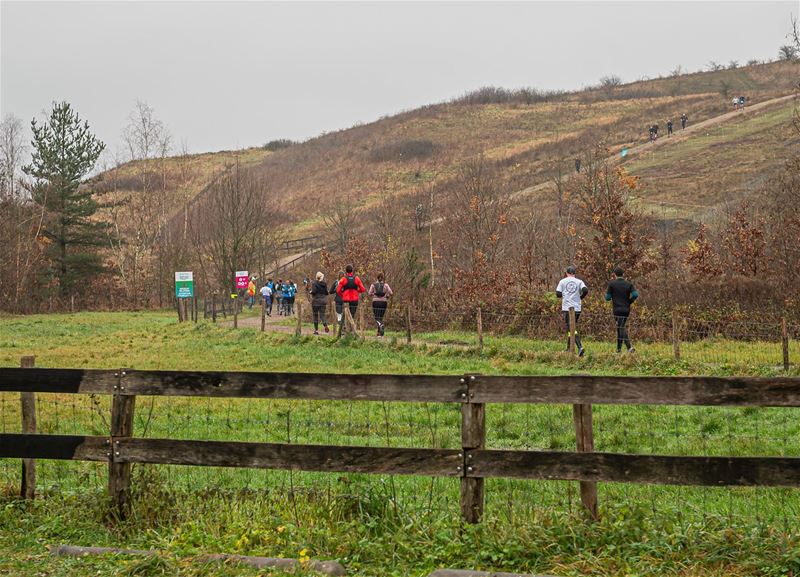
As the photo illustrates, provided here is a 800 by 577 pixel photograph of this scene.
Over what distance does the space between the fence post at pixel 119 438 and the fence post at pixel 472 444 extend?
252 cm

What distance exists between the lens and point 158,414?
13422mm

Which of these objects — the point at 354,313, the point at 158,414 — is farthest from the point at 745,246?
the point at 158,414

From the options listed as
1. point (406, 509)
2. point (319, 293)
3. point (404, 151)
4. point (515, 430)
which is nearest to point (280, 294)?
point (319, 293)

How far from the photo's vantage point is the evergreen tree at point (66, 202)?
182ft

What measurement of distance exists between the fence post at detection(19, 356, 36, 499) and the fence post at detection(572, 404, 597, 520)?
4306 millimetres

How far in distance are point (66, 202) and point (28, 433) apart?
51845mm

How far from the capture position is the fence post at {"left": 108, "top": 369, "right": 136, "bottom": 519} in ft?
22.0

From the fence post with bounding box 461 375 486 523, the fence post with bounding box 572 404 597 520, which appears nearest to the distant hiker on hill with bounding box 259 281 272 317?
the fence post with bounding box 461 375 486 523

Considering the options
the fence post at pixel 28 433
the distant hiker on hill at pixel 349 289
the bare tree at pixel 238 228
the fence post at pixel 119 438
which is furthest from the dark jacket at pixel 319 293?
the bare tree at pixel 238 228

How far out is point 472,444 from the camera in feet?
19.8

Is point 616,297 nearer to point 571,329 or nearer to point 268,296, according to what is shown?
point 571,329

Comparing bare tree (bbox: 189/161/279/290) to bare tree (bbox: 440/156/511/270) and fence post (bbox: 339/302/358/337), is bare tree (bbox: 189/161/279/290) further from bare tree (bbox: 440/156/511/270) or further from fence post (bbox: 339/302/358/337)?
fence post (bbox: 339/302/358/337)

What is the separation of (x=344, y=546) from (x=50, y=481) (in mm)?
3963

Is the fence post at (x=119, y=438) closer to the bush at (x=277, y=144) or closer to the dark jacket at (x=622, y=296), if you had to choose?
the dark jacket at (x=622, y=296)
